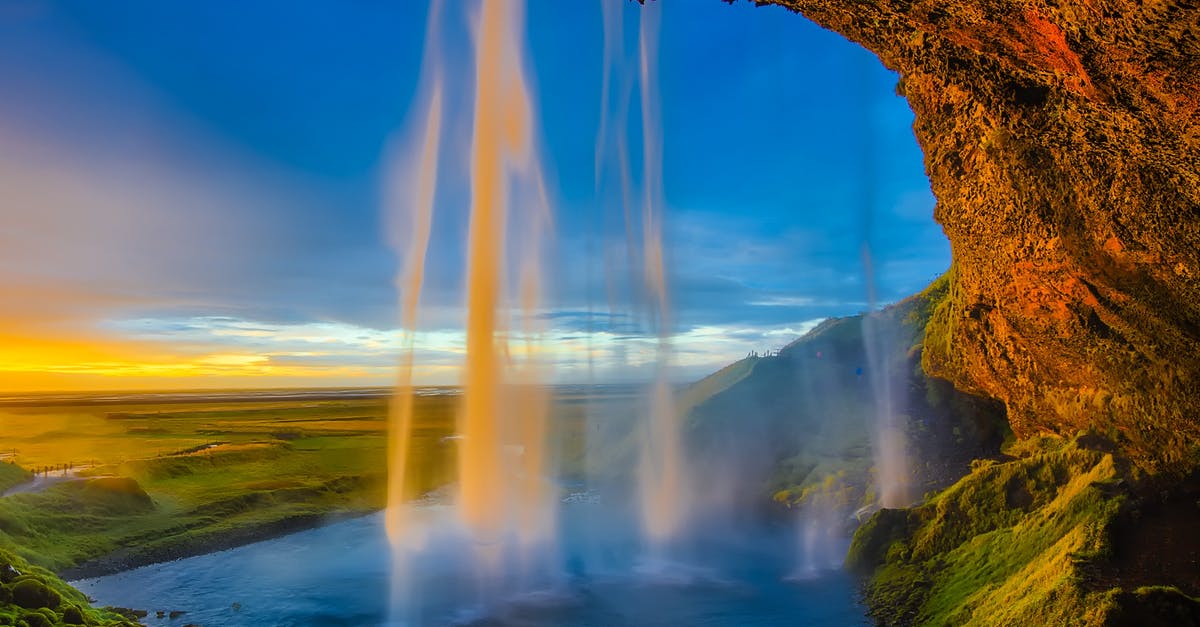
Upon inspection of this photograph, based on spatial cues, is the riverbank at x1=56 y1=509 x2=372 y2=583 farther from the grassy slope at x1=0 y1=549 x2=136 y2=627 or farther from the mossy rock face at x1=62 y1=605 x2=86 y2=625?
the mossy rock face at x1=62 y1=605 x2=86 y2=625

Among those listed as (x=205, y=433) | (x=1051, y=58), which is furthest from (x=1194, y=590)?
(x=205, y=433)

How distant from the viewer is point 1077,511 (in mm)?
20625

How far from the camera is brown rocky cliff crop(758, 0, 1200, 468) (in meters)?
9.04

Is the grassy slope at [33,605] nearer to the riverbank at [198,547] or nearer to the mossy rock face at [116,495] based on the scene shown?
the riverbank at [198,547]

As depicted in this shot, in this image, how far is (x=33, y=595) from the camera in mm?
20047

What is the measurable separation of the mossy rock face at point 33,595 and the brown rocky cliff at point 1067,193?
27372 mm

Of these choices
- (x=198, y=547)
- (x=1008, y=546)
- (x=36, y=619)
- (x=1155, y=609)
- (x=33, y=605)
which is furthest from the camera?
(x=198, y=547)

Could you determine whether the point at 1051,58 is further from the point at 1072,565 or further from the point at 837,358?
the point at 837,358

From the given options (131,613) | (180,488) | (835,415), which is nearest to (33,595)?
(131,613)

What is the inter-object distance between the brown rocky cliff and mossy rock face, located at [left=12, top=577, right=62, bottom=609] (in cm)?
2737

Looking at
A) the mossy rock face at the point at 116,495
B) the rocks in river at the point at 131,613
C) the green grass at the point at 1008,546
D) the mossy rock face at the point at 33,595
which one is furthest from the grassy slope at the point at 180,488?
the green grass at the point at 1008,546

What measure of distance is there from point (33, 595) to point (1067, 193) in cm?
3261

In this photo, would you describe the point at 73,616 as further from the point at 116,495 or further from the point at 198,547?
the point at 116,495

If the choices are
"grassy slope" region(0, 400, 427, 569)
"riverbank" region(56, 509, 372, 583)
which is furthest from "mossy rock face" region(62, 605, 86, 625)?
"riverbank" region(56, 509, 372, 583)
